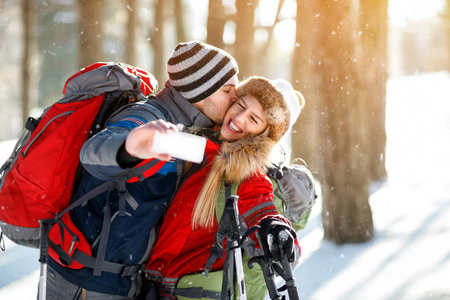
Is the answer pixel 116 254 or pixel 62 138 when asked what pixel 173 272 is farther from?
pixel 62 138

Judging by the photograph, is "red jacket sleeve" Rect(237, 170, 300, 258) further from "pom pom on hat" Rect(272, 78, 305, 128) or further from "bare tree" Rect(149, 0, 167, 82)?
"bare tree" Rect(149, 0, 167, 82)

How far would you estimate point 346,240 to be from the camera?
654 cm

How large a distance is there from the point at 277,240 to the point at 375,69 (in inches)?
257

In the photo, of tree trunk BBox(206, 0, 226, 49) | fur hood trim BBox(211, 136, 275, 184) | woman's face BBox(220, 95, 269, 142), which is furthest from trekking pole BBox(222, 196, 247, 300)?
tree trunk BBox(206, 0, 226, 49)

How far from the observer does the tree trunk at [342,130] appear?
6.21 meters

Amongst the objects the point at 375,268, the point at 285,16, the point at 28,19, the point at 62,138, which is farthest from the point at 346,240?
the point at 28,19

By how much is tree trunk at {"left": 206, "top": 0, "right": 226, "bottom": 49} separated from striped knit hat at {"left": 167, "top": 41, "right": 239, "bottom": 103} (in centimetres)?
686

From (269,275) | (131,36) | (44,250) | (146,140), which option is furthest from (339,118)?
(131,36)

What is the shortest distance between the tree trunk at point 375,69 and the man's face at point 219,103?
12.1 ft

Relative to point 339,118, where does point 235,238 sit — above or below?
above

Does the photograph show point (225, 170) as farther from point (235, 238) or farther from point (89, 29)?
point (89, 29)

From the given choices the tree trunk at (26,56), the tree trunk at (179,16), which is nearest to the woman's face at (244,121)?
the tree trunk at (179,16)

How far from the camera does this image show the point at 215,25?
31.7ft

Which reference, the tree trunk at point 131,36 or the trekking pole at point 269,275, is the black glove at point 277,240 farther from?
the tree trunk at point 131,36
